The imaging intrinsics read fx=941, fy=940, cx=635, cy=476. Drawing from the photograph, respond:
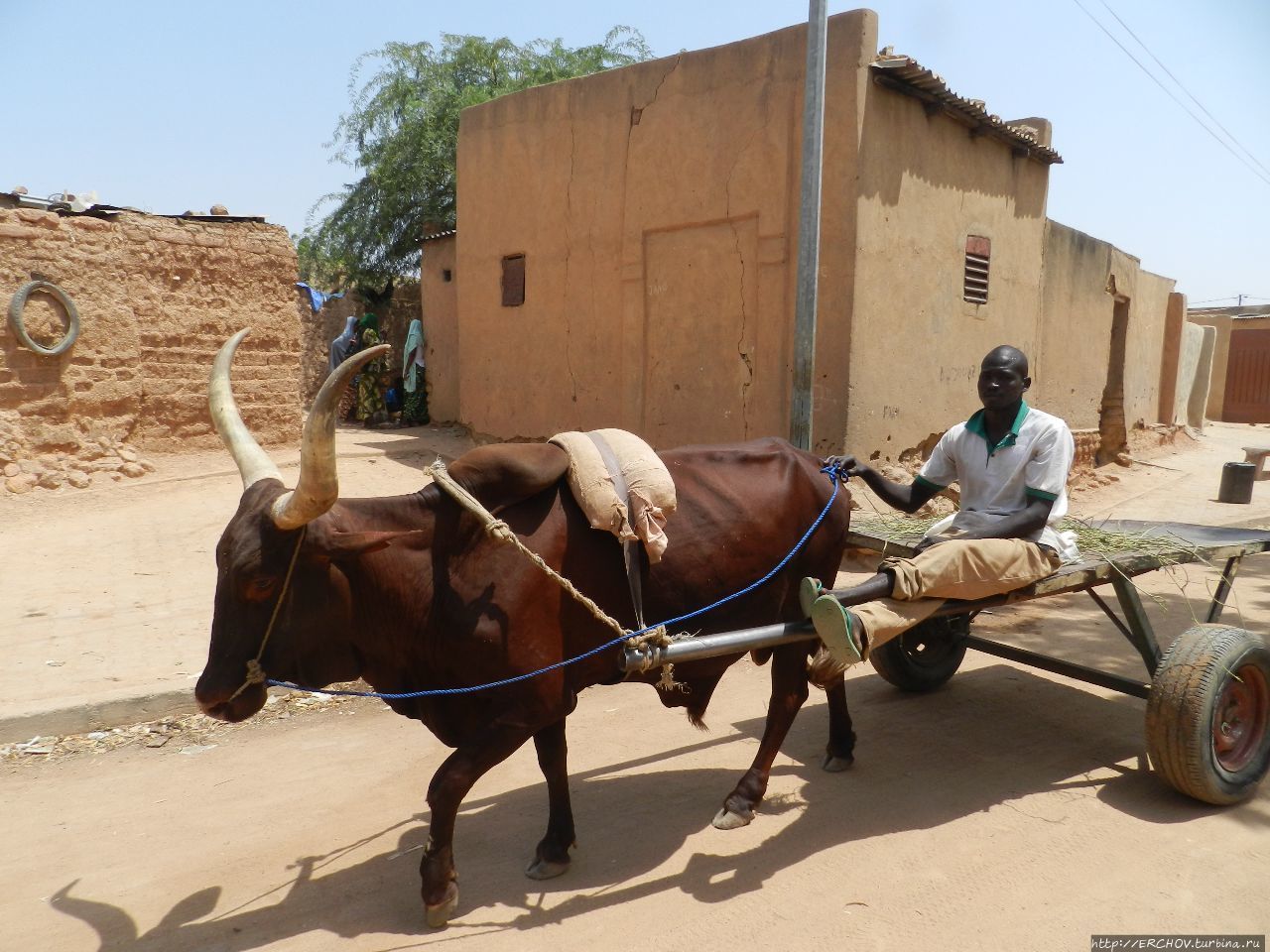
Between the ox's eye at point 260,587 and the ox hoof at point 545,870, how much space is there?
138cm

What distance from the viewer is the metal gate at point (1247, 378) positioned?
2464 cm

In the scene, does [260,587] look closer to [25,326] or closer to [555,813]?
[555,813]

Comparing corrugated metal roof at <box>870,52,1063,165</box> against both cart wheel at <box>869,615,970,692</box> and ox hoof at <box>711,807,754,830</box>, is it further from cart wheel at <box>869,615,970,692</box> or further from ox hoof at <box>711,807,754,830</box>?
ox hoof at <box>711,807,754,830</box>

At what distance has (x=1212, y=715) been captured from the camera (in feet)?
12.1

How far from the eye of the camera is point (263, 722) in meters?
4.90

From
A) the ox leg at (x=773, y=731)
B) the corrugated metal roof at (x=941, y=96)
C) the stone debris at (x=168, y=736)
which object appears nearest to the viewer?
the ox leg at (x=773, y=731)

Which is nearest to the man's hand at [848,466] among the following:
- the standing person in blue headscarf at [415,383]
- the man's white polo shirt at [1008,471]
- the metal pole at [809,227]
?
the man's white polo shirt at [1008,471]

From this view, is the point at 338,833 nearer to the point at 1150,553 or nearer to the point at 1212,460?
the point at 1150,553

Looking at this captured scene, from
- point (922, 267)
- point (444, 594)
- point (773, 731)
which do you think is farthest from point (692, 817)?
point (922, 267)

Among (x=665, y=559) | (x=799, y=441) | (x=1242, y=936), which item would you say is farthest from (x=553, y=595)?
(x=799, y=441)

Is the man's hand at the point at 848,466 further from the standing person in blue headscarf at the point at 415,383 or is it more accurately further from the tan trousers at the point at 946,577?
the standing person in blue headscarf at the point at 415,383

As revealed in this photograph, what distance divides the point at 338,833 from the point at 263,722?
143cm

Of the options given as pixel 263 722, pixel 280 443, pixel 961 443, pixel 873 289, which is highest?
pixel 873 289

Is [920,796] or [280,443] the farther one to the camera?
[280,443]
